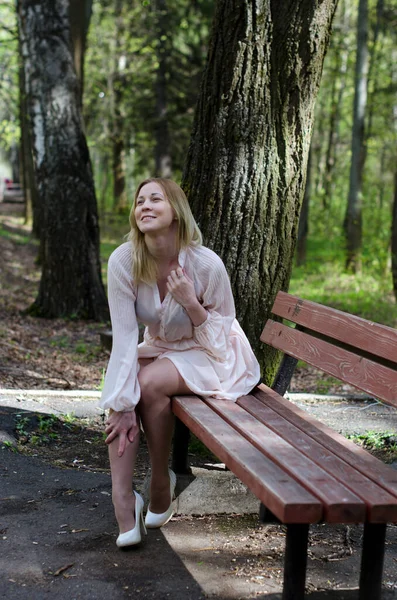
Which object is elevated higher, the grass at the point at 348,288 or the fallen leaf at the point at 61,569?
the fallen leaf at the point at 61,569

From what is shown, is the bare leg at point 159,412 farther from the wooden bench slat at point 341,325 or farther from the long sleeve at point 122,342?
the wooden bench slat at point 341,325

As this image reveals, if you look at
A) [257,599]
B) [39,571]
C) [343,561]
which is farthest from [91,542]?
[343,561]

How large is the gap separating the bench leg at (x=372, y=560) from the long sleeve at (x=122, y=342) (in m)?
1.26

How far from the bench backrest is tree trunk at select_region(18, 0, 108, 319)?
19.2ft

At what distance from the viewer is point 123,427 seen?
356cm

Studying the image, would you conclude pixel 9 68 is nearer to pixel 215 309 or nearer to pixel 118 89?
pixel 118 89

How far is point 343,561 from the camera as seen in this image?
11.8 feet

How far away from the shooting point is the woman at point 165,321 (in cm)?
369

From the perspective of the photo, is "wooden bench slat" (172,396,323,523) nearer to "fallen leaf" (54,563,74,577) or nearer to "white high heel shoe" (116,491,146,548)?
"white high heel shoe" (116,491,146,548)

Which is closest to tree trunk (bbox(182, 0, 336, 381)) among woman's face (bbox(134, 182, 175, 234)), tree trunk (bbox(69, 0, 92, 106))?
woman's face (bbox(134, 182, 175, 234))

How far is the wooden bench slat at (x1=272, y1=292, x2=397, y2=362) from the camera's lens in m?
3.38

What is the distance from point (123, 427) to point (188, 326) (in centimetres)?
64

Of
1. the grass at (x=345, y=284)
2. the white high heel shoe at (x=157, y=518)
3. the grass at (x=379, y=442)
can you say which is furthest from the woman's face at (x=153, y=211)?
the grass at (x=345, y=284)

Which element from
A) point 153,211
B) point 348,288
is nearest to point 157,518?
point 153,211
